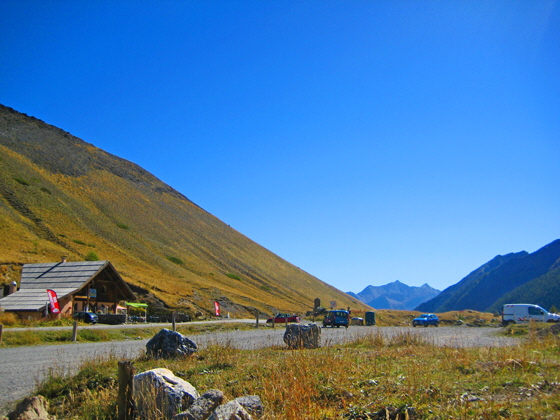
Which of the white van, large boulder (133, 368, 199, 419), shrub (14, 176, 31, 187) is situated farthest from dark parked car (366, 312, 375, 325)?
shrub (14, 176, 31, 187)

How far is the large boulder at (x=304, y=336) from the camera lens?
14.1 metres

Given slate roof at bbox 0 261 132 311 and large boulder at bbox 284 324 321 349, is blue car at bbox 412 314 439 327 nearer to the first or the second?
slate roof at bbox 0 261 132 311

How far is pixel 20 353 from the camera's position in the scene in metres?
16.2

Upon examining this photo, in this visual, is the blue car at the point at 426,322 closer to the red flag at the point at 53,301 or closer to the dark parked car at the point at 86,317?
the dark parked car at the point at 86,317

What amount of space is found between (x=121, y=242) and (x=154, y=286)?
84.6 ft

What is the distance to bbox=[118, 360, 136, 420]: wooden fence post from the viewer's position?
7117 mm

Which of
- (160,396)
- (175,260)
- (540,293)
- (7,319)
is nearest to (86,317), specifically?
(7,319)

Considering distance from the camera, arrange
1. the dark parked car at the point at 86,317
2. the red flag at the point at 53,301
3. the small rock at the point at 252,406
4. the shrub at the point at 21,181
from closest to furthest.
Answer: the small rock at the point at 252,406 → the red flag at the point at 53,301 → the dark parked car at the point at 86,317 → the shrub at the point at 21,181

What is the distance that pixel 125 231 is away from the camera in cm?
8406

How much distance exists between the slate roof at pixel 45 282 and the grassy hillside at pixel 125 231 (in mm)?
6146

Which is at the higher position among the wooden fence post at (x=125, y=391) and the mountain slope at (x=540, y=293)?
the mountain slope at (x=540, y=293)

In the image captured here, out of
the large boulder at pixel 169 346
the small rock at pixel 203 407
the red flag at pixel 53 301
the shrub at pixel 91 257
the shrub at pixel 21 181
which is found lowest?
the small rock at pixel 203 407

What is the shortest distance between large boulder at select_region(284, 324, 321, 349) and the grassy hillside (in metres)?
37.7

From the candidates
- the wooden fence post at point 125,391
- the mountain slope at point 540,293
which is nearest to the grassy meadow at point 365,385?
the wooden fence post at point 125,391
